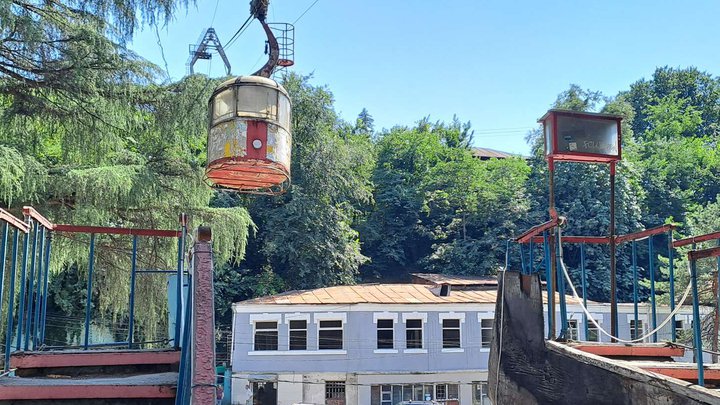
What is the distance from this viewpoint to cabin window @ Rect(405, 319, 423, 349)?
72.5ft

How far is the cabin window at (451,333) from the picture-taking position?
73.5 ft

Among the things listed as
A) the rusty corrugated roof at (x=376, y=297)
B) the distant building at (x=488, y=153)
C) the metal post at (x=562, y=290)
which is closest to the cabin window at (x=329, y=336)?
the rusty corrugated roof at (x=376, y=297)

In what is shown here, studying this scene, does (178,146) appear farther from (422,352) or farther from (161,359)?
(422,352)

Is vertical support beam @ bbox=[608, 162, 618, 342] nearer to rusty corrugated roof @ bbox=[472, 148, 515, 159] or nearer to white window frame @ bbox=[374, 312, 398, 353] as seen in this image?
white window frame @ bbox=[374, 312, 398, 353]

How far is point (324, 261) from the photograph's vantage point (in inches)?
1125

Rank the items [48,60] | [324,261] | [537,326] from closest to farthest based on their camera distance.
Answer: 1. [537,326]
2. [48,60]
3. [324,261]

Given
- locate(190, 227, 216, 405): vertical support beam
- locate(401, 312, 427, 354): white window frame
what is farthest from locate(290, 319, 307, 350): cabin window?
locate(190, 227, 216, 405): vertical support beam

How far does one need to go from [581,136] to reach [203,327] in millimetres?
4459

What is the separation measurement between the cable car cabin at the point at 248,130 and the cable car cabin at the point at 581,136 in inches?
142

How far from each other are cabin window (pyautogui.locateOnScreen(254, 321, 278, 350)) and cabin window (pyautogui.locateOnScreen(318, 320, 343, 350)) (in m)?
1.65

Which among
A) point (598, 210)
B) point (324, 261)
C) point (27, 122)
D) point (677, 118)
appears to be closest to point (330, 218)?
point (324, 261)

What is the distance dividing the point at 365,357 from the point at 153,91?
1445 cm

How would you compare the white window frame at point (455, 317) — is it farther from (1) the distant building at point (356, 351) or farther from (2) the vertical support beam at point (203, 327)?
(2) the vertical support beam at point (203, 327)

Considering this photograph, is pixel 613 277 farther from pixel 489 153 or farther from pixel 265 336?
pixel 489 153
